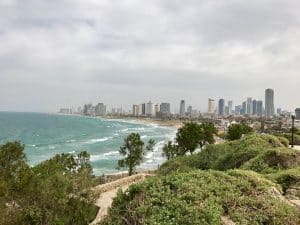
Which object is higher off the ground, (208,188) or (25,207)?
(208,188)

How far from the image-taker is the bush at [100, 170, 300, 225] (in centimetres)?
744

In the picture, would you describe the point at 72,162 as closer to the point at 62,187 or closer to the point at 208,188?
the point at 62,187

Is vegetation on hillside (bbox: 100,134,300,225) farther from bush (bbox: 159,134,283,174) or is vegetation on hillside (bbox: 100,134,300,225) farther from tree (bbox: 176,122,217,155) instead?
tree (bbox: 176,122,217,155)

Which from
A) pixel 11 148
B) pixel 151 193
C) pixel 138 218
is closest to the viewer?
pixel 138 218

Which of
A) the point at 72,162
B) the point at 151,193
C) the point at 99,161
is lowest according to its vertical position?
the point at 99,161

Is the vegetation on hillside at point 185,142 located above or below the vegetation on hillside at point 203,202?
below

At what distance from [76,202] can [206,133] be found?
34859mm

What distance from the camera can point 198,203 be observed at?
25.3ft

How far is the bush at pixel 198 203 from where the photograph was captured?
7441 millimetres

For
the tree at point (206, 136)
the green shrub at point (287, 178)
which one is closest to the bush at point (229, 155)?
the green shrub at point (287, 178)

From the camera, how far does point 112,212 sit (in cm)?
823

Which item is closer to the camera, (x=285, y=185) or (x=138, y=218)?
(x=138, y=218)

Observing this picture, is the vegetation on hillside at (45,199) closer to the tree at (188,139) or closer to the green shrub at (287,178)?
the green shrub at (287,178)

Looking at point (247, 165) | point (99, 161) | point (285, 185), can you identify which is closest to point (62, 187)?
point (285, 185)
